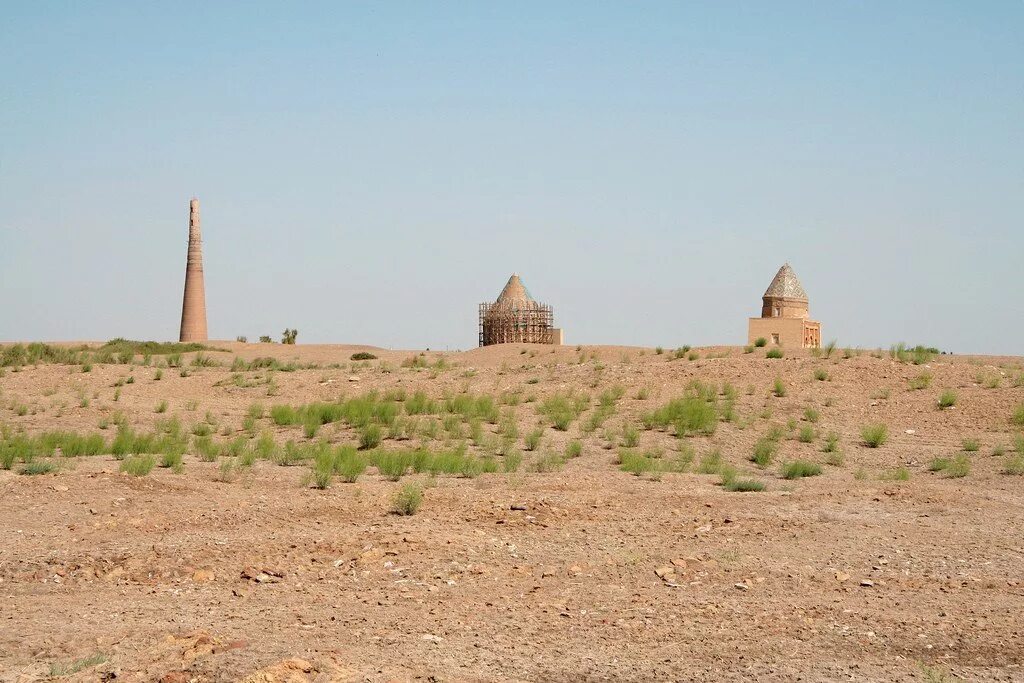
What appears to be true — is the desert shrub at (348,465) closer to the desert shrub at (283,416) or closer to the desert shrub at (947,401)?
the desert shrub at (283,416)

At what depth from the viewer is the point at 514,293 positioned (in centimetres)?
5122

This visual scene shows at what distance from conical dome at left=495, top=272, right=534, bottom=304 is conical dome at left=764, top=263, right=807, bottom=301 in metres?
10.7

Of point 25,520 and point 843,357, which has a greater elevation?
point 843,357

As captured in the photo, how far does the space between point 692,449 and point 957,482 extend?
4.30 m

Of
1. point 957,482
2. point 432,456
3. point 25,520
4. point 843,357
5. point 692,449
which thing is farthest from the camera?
point 843,357

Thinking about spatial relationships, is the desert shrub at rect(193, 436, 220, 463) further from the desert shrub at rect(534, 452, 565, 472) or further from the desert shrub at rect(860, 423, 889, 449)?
the desert shrub at rect(860, 423, 889, 449)

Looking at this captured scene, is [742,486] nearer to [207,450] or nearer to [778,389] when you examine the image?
[207,450]

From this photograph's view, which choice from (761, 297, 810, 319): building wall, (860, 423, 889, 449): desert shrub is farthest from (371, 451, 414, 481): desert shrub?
(761, 297, 810, 319): building wall

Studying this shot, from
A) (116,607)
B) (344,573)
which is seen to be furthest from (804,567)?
(116,607)

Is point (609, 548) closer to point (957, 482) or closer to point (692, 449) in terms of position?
point (957, 482)

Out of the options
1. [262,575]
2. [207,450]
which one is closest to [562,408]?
[207,450]

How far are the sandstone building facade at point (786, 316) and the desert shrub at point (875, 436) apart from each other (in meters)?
22.1

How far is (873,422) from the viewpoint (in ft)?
69.5

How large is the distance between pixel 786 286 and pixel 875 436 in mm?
26456
